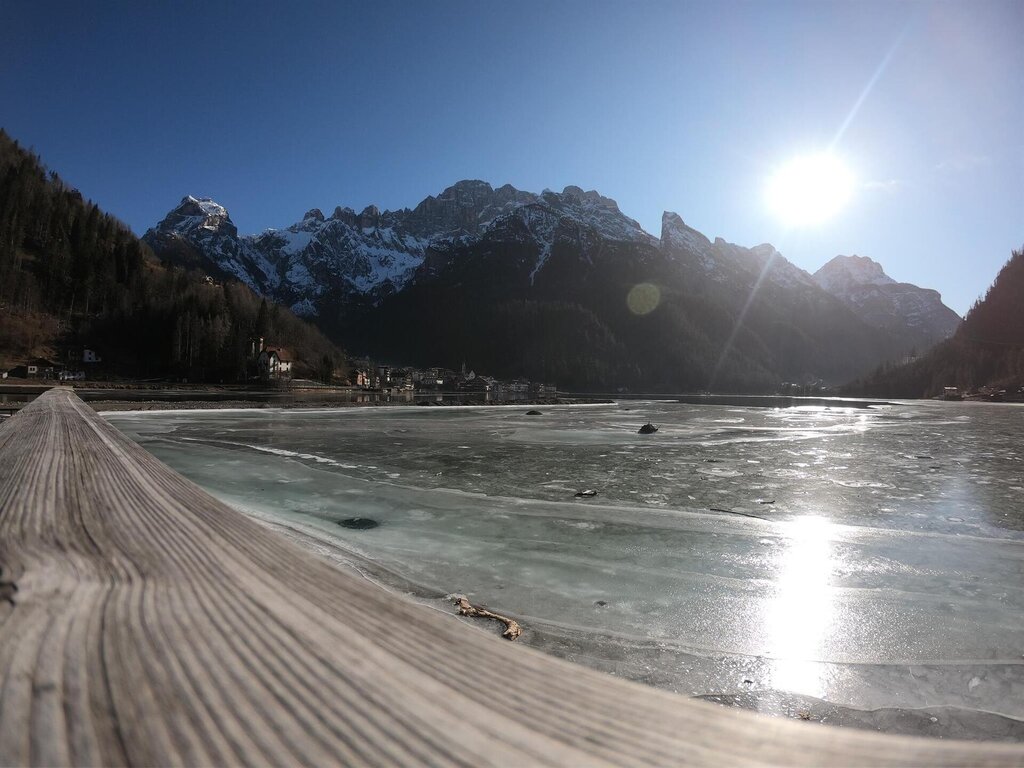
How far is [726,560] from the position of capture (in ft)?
17.3

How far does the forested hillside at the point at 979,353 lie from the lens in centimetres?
11969

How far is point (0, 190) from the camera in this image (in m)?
108

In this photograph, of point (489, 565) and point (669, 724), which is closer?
point (669, 724)

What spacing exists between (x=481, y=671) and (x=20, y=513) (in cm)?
180

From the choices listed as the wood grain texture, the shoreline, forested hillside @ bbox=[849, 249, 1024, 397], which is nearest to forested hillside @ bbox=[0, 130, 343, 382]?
the shoreline

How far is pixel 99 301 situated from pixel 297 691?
145 meters

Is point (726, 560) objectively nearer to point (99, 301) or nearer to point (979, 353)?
point (99, 301)

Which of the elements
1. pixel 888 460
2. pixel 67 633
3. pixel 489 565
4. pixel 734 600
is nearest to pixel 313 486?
pixel 489 565

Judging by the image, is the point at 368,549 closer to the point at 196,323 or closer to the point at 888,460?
the point at 888,460

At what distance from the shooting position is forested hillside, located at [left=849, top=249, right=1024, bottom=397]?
393 feet

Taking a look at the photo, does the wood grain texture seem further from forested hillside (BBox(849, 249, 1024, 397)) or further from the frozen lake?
forested hillside (BBox(849, 249, 1024, 397))

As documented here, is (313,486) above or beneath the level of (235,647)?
beneath

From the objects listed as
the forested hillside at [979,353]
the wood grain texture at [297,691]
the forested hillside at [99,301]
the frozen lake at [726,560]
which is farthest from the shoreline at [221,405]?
Answer: the forested hillside at [979,353]

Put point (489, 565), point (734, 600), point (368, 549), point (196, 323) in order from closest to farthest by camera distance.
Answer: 1. point (734, 600)
2. point (489, 565)
3. point (368, 549)
4. point (196, 323)
